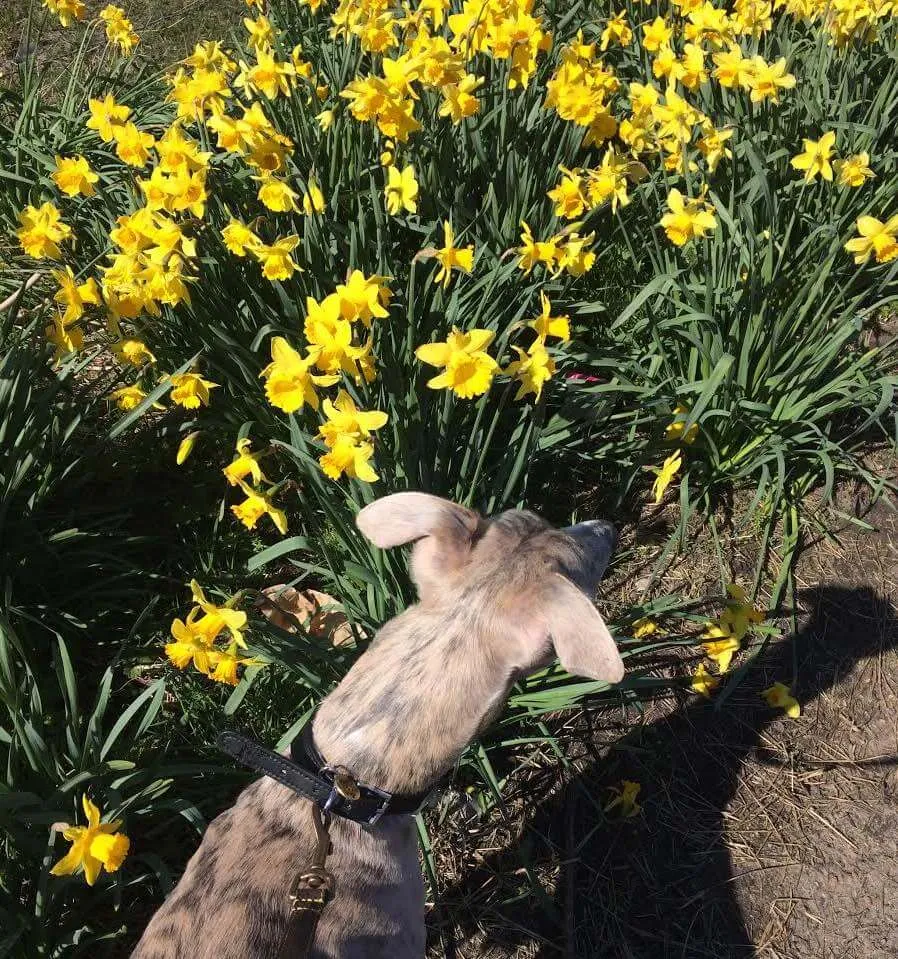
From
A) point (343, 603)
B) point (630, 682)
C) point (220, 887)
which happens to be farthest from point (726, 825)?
point (220, 887)

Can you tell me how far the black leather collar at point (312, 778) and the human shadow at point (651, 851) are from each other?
3.49 ft

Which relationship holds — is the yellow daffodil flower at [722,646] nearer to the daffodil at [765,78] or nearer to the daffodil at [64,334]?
the daffodil at [765,78]

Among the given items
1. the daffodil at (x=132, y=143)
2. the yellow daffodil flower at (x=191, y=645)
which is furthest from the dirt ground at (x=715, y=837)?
the daffodil at (x=132, y=143)

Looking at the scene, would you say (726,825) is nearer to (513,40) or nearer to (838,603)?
(838,603)

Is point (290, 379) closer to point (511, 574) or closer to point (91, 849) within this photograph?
point (511, 574)

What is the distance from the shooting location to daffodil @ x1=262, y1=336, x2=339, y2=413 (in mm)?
2211

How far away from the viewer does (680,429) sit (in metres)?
3.14

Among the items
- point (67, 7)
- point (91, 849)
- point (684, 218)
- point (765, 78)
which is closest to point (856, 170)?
point (765, 78)

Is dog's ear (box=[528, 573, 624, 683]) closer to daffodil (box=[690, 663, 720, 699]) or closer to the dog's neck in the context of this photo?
the dog's neck

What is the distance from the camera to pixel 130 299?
103 inches

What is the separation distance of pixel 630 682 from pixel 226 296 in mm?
2167

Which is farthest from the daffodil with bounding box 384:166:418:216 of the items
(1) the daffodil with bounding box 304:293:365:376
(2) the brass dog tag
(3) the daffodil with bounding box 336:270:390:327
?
(2) the brass dog tag

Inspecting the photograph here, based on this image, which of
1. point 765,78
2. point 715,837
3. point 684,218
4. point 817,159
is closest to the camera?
point 715,837

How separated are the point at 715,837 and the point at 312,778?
6.08 ft
